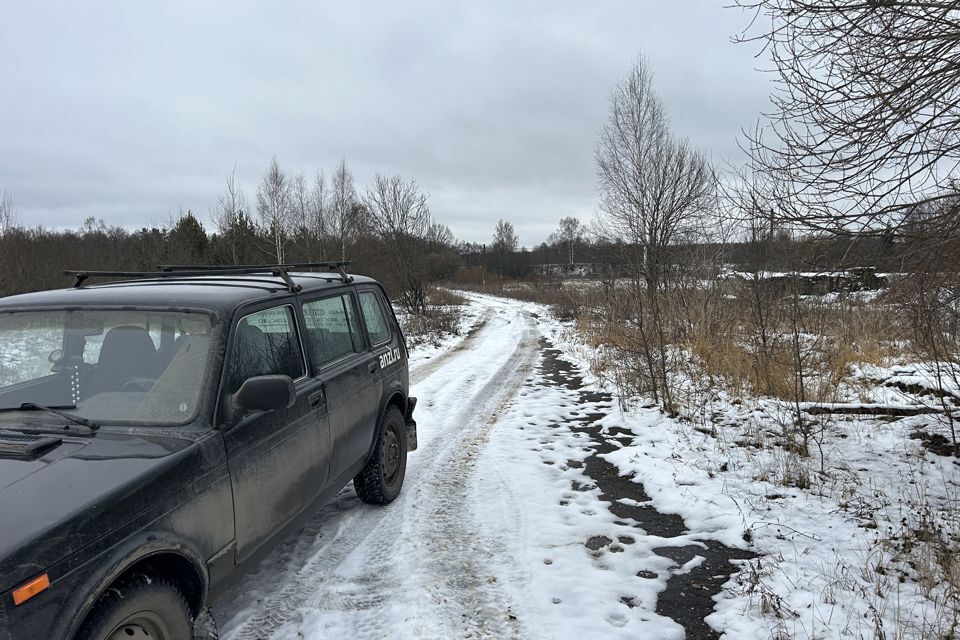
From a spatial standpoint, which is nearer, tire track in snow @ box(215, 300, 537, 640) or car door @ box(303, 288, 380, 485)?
tire track in snow @ box(215, 300, 537, 640)

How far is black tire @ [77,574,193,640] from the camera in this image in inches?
74.5

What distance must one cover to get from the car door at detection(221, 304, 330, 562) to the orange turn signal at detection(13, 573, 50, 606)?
0.96 metres

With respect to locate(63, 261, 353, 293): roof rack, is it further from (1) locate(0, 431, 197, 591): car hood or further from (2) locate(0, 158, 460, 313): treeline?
(2) locate(0, 158, 460, 313): treeline

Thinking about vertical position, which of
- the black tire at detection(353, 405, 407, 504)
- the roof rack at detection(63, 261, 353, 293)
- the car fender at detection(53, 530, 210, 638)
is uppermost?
the roof rack at detection(63, 261, 353, 293)

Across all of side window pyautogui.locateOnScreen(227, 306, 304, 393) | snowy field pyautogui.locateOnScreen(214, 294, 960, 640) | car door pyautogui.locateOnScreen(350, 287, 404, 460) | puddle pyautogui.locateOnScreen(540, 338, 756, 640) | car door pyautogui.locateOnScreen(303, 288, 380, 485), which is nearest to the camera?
side window pyautogui.locateOnScreen(227, 306, 304, 393)

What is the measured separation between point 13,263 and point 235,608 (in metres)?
18.5

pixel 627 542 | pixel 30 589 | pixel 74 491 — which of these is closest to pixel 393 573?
pixel 627 542

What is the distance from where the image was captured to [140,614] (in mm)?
2066

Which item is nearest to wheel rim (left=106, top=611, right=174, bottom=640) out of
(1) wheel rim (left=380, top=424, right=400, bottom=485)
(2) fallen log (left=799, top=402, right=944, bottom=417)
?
(1) wheel rim (left=380, top=424, right=400, bottom=485)

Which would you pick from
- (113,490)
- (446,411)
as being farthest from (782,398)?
(113,490)

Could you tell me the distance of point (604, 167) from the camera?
596 inches

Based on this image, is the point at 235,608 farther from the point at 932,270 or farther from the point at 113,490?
the point at 932,270

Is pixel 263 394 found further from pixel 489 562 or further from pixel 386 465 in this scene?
pixel 386 465

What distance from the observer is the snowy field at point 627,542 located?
10.1 feet
